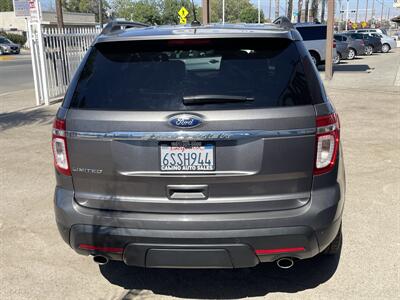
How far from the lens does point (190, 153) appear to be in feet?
8.59

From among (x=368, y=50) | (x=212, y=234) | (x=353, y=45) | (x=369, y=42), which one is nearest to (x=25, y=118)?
(x=212, y=234)

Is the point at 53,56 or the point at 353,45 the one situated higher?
the point at 53,56

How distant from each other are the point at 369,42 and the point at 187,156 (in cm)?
3451

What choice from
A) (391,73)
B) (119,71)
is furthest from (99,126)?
(391,73)

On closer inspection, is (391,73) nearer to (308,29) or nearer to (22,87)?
(308,29)

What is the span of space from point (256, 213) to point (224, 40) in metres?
1.09

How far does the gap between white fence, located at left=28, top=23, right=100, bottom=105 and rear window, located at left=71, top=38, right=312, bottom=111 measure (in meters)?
9.13

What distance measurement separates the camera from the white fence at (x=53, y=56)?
1125cm

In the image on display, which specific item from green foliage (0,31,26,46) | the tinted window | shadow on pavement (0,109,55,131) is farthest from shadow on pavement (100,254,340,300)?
green foliage (0,31,26,46)

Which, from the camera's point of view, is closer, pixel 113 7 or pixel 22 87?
pixel 22 87

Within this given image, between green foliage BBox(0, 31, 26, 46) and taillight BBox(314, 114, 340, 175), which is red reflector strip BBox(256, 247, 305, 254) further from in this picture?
green foliage BBox(0, 31, 26, 46)

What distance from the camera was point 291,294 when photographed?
3.19m

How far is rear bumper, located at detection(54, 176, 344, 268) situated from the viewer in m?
2.65

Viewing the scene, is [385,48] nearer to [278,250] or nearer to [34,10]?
[34,10]
